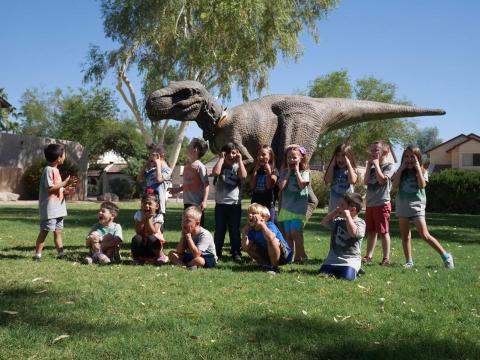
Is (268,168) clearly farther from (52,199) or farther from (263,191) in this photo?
(52,199)

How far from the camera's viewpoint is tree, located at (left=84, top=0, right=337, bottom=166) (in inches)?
811

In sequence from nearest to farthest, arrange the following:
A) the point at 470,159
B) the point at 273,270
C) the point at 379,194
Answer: the point at 273,270 → the point at 379,194 → the point at 470,159

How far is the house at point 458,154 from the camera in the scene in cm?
4483

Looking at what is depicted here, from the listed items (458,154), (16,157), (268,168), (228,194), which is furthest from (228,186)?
(458,154)

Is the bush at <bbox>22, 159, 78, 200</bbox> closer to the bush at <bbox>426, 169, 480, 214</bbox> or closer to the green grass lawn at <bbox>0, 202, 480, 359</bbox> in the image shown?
the bush at <bbox>426, 169, 480, 214</bbox>

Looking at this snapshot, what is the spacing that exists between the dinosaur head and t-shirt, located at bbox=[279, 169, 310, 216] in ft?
5.13

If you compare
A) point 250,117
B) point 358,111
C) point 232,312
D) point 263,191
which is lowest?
point 232,312

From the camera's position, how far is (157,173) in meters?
6.57

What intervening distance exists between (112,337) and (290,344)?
985 millimetres

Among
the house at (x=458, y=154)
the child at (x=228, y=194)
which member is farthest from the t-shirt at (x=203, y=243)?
the house at (x=458, y=154)

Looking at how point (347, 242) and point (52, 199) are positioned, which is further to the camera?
point (52, 199)

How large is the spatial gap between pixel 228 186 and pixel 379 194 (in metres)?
1.83

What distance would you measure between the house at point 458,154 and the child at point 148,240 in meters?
41.6

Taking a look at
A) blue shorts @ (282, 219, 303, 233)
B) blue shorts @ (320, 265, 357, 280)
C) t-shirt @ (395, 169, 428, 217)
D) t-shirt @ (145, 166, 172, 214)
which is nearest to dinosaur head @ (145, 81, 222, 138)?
t-shirt @ (145, 166, 172, 214)
